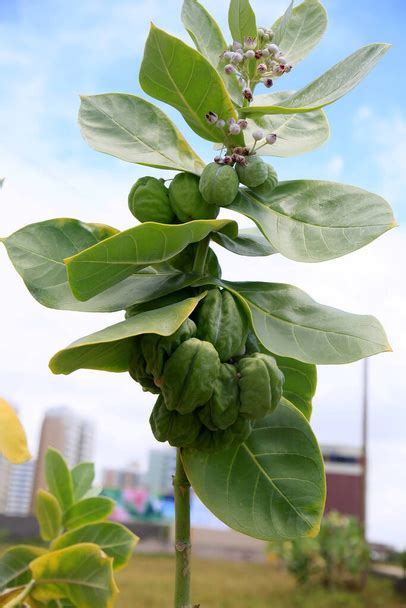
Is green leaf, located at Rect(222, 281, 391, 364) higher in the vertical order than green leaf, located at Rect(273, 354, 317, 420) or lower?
higher

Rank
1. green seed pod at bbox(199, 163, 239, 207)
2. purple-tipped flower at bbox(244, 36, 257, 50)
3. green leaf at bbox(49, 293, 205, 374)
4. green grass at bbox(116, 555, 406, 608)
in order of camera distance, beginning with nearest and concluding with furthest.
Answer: green leaf at bbox(49, 293, 205, 374) → green seed pod at bbox(199, 163, 239, 207) → purple-tipped flower at bbox(244, 36, 257, 50) → green grass at bbox(116, 555, 406, 608)

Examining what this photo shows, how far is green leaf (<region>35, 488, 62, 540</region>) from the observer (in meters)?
0.99

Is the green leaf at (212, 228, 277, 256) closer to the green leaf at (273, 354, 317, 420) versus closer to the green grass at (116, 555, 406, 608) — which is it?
the green leaf at (273, 354, 317, 420)

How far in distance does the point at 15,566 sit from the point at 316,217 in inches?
27.0

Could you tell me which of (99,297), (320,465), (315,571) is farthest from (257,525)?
(315,571)

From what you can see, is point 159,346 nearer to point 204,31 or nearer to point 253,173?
point 253,173

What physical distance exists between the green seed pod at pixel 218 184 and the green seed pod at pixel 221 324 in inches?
3.6

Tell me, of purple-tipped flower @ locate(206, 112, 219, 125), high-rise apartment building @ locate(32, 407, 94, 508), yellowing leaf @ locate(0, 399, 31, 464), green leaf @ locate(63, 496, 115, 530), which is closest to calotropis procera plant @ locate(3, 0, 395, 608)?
purple-tipped flower @ locate(206, 112, 219, 125)

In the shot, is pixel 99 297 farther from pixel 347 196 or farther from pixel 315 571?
pixel 315 571

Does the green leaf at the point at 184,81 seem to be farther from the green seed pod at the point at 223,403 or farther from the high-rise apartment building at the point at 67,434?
the high-rise apartment building at the point at 67,434

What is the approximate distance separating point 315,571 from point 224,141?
9.63m

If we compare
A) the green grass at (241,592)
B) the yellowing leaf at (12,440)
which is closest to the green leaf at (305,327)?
the yellowing leaf at (12,440)

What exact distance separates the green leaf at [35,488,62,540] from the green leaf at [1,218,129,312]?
478 millimetres

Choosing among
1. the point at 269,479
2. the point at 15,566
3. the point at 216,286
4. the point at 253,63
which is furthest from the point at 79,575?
the point at 253,63
